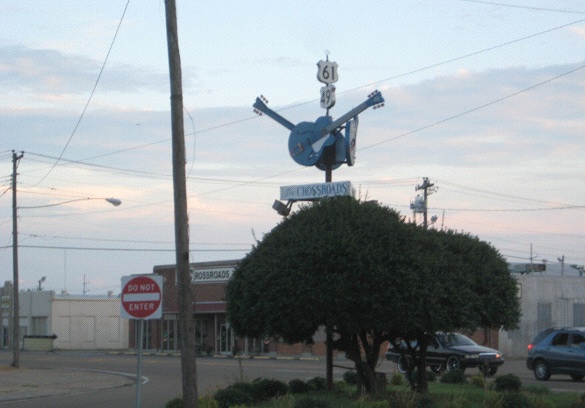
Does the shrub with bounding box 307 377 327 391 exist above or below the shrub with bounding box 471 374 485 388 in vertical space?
above

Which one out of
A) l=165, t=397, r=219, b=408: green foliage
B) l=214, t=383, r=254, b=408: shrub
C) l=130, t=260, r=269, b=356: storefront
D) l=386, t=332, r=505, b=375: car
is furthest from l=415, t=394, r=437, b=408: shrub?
l=130, t=260, r=269, b=356: storefront

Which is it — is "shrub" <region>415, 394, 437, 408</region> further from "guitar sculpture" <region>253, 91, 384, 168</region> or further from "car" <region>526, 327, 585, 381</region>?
"car" <region>526, 327, 585, 381</region>

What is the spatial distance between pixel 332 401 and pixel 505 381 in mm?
5033

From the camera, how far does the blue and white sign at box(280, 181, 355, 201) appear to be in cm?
1977

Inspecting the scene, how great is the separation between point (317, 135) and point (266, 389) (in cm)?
647

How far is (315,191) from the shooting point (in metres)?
20.4

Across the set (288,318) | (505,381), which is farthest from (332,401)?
(505,381)

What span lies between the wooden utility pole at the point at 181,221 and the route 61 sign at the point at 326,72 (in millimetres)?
7386

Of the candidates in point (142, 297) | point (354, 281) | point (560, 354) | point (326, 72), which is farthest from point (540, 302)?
point (142, 297)

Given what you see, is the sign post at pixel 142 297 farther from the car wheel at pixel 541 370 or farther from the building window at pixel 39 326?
the building window at pixel 39 326

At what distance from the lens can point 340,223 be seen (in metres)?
17.1

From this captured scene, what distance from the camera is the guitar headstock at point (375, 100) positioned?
2136 centimetres

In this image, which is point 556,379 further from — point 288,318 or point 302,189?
point 288,318

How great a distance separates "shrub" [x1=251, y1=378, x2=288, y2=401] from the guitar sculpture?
219 inches
